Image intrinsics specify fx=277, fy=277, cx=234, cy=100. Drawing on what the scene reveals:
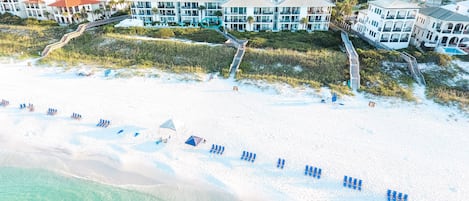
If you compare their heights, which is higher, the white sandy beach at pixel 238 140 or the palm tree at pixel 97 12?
the palm tree at pixel 97 12

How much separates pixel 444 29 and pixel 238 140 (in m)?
40.4

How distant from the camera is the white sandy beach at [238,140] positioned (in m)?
20.1

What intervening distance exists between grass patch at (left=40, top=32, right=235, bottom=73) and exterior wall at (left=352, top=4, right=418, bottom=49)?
79.6 ft

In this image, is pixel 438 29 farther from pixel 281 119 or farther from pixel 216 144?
pixel 216 144

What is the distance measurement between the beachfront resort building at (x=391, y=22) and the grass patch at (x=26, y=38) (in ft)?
172

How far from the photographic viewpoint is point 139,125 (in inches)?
1018

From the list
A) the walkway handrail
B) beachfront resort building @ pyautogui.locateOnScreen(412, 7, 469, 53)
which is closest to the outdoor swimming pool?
beachfront resort building @ pyautogui.locateOnScreen(412, 7, 469, 53)

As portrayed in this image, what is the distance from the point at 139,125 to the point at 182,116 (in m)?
4.09

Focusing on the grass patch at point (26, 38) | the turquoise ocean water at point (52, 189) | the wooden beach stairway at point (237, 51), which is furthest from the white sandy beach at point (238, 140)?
the grass patch at point (26, 38)

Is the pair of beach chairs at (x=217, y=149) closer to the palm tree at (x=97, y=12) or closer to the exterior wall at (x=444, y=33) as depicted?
the exterior wall at (x=444, y=33)

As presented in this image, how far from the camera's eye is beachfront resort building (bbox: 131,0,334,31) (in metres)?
49.1

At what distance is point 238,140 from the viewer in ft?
79.0

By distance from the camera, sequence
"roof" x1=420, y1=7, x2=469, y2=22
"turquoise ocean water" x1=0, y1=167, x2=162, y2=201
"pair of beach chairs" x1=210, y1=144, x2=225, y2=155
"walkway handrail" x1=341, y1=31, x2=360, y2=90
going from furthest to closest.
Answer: "roof" x1=420, y1=7, x2=469, y2=22
"walkway handrail" x1=341, y1=31, x2=360, y2=90
"pair of beach chairs" x1=210, y1=144, x2=225, y2=155
"turquoise ocean water" x1=0, y1=167, x2=162, y2=201

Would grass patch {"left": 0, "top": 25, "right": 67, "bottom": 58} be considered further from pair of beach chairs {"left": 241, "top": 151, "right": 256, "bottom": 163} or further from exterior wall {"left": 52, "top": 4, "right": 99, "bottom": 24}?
pair of beach chairs {"left": 241, "top": 151, "right": 256, "bottom": 163}
